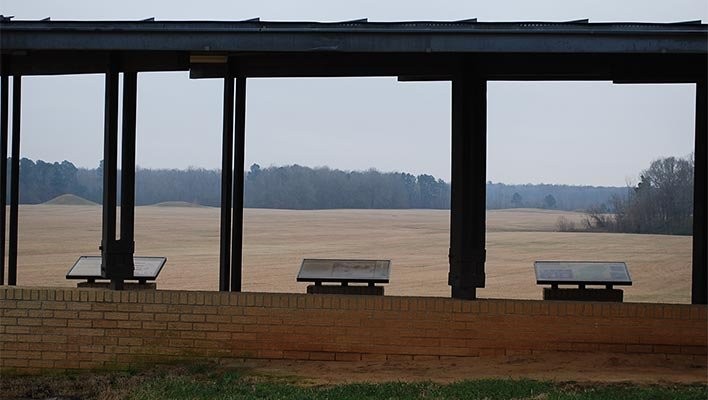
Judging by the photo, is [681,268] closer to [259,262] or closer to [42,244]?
[259,262]

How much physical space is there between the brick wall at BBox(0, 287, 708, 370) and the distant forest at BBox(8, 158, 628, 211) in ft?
52.1

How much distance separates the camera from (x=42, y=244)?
34.2 metres

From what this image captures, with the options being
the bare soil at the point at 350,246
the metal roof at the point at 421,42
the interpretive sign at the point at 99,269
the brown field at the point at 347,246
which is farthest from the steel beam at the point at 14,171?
the brown field at the point at 347,246

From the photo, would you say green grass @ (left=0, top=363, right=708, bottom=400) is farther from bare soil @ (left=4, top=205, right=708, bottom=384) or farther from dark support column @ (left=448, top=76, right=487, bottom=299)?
bare soil @ (left=4, top=205, right=708, bottom=384)

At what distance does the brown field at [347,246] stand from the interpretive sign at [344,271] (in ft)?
41.8

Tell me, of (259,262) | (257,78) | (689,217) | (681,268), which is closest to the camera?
(257,78)

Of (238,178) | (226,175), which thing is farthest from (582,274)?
(226,175)

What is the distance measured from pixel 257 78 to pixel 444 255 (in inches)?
1013

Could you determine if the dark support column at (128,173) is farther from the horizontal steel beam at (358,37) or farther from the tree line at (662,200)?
the tree line at (662,200)

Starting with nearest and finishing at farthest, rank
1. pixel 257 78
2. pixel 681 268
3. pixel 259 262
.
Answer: pixel 257 78, pixel 681 268, pixel 259 262

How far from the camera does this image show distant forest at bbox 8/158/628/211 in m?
27.4

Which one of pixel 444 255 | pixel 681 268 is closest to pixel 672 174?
pixel 681 268

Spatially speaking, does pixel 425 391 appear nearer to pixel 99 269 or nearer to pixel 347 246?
pixel 99 269

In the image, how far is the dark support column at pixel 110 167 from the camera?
9.72 metres
